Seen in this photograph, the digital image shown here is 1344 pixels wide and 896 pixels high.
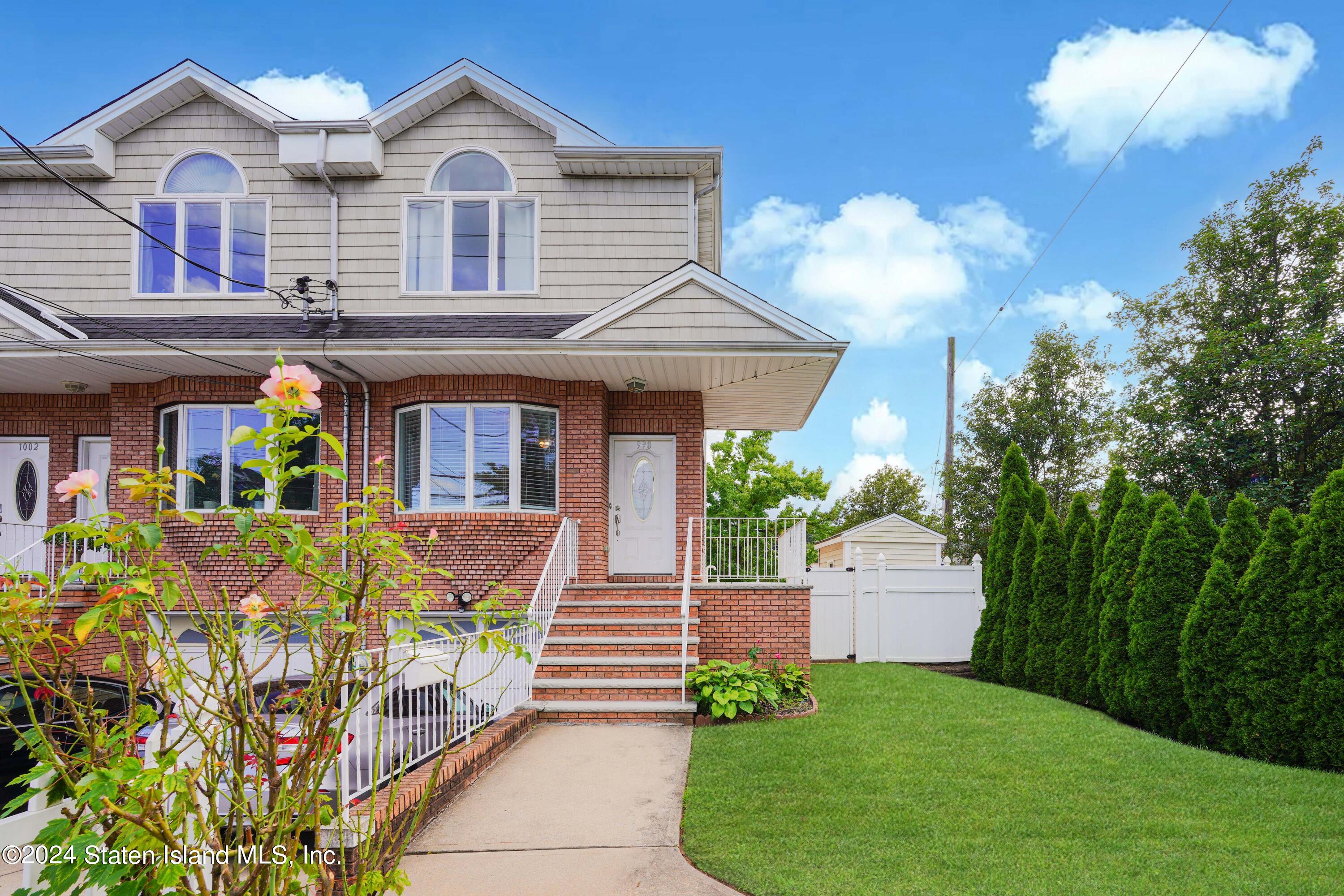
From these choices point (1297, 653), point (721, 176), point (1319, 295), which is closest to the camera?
point (1297, 653)

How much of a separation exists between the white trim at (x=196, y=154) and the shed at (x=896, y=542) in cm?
1604

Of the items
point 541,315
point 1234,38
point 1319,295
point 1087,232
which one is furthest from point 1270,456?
point 541,315

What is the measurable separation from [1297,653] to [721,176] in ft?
28.9

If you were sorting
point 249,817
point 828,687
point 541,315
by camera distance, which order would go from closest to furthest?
point 249,817
point 828,687
point 541,315

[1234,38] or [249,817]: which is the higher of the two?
[1234,38]

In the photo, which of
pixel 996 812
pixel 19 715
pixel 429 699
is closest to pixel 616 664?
pixel 429 699

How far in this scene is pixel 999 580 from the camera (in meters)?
11.9

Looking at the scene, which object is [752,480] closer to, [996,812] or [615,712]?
[615,712]

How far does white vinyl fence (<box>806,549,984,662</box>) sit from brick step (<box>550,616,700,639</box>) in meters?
4.35

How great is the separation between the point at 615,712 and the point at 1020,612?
5.84 metres

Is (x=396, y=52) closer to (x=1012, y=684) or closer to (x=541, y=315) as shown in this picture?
(x=541, y=315)

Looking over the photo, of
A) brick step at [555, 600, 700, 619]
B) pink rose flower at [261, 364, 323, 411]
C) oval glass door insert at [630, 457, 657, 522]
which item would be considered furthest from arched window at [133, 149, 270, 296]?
pink rose flower at [261, 364, 323, 411]

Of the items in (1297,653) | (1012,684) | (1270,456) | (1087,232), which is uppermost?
(1087,232)

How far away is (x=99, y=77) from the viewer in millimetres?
12430
